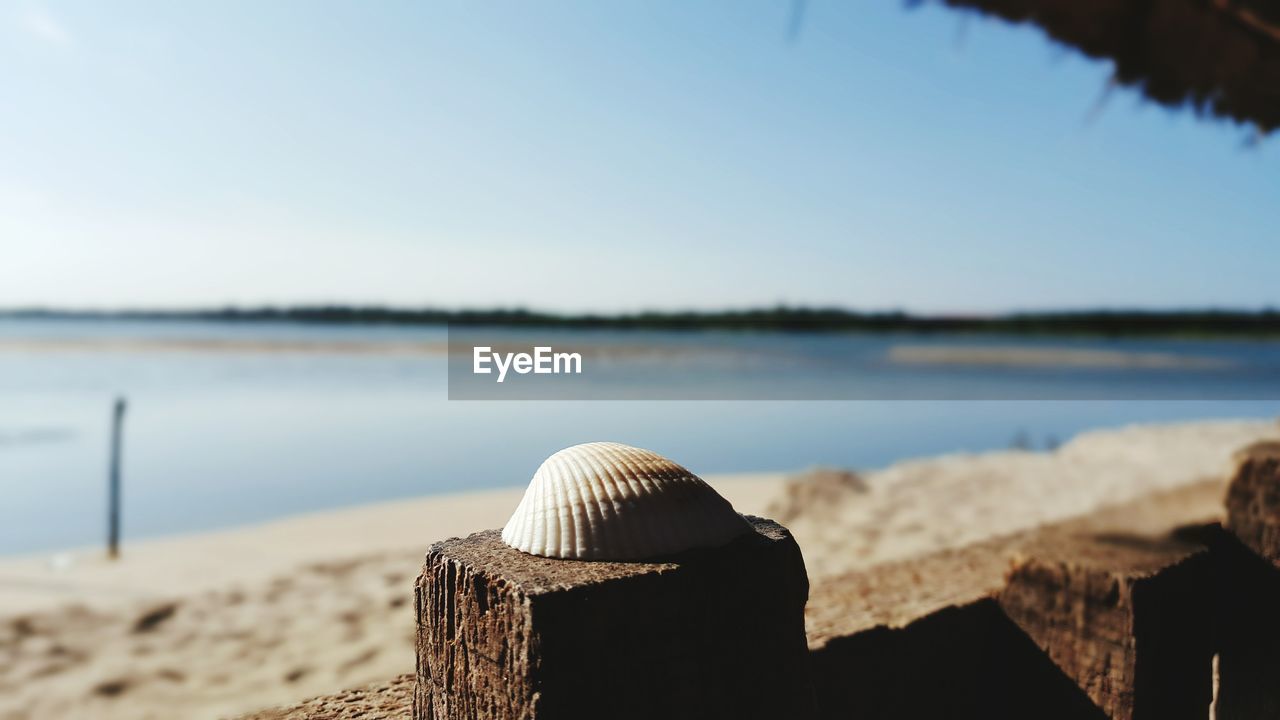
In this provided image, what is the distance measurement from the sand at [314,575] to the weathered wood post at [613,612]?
11.8ft

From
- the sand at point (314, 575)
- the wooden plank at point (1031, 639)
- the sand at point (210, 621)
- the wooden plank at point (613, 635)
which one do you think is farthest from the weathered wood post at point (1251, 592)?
the sand at point (210, 621)

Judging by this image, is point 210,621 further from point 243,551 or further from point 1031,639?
point 1031,639

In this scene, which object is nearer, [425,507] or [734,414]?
[425,507]

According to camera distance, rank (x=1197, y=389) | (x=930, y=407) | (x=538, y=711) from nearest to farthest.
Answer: (x=538, y=711), (x=930, y=407), (x=1197, y=389)

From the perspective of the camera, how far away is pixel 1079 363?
4512 centimetres

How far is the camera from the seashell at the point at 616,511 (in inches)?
59.5

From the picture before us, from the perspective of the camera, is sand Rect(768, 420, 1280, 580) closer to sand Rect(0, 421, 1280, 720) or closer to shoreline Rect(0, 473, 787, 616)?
sand Rect(0, 421, 1280, 720)

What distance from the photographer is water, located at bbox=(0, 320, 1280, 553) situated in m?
12.3

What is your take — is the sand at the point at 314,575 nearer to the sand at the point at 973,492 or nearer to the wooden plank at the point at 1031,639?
the sand at the point at 973,492

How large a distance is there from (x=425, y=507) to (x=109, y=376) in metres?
28.9

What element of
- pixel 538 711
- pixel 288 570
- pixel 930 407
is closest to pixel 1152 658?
pixel 538 711

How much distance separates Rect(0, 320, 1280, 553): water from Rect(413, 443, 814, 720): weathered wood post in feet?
35.5

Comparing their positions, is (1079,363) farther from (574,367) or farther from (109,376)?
(109,376)

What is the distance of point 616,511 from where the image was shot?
1560 mm
